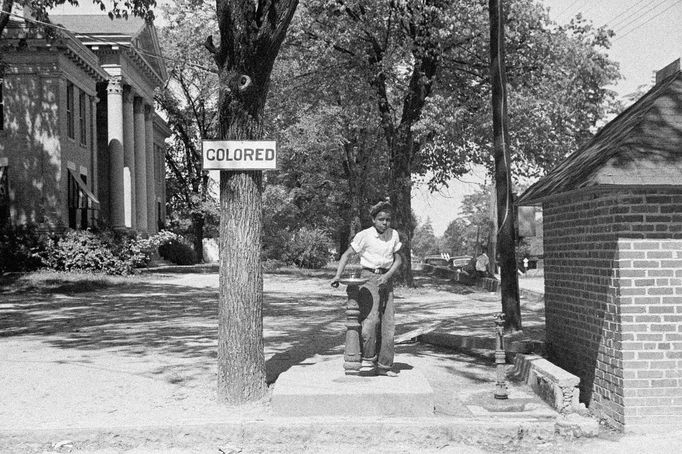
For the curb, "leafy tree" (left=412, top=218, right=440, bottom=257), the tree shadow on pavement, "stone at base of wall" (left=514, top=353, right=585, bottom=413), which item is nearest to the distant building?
the tree shadow on pavement

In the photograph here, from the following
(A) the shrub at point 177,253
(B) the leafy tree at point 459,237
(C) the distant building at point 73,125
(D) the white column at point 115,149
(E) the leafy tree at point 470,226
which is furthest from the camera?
(B) the leafy tree at point 459,237

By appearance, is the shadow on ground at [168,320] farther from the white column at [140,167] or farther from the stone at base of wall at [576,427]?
the white column at [140,167]

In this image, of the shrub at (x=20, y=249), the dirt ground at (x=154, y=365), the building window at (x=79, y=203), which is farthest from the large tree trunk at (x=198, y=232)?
the dirt ground at (x=154, y=365)

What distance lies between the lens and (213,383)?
9062mm

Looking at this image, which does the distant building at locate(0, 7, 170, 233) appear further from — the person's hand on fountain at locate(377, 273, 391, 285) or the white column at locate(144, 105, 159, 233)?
the person's hand on fountain at locate(377, 273, 391, 285)

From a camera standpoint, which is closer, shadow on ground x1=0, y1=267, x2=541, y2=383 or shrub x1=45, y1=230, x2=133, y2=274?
shadow on ground x1=0, y1=267, x2=541, y2=383

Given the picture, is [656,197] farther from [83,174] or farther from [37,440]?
[83,174]

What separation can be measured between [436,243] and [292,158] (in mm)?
141401

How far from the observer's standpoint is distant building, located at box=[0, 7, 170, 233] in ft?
97.1

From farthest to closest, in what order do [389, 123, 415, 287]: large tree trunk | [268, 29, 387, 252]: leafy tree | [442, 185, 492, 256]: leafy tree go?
[442, 185, 492, 256]: leafy tree < [268, 29, 387, 252]: leafy tree < [389, 123, 415, 287]: large tree trunk

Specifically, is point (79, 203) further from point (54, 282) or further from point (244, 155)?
point (244, 155)

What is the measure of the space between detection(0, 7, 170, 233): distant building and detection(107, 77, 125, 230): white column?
47 millimetres

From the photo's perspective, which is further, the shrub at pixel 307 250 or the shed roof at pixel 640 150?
the shrub at pixel 307 250

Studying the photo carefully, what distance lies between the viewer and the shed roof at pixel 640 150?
697 cm
